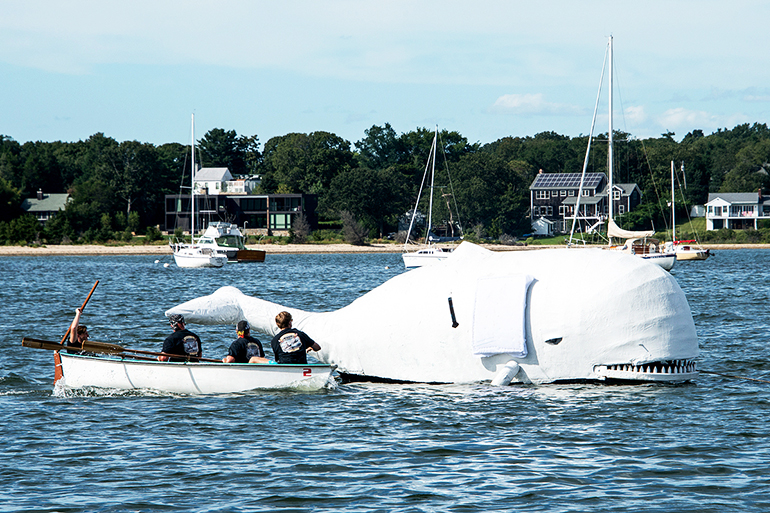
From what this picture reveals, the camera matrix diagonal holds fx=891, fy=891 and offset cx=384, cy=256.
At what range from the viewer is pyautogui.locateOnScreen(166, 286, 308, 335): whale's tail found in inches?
701

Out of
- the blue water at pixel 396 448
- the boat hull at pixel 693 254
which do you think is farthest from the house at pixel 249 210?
the blue water at pixel 396 448

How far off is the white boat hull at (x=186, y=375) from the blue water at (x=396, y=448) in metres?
0.26

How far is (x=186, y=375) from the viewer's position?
1602 cm

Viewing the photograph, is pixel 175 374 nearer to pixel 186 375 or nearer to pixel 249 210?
pixel 186 375

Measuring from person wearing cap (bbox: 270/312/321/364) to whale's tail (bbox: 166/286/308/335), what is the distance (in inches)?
93.7

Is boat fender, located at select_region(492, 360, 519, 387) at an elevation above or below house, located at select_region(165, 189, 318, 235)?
below

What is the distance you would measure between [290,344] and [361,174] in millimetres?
104713

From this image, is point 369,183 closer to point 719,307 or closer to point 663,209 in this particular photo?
point 663,209

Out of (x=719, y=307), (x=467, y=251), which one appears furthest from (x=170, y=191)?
(x=467, y=251)

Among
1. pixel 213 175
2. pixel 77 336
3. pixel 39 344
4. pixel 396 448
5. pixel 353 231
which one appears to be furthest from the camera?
pixel 213 175

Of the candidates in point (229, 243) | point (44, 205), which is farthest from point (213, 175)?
point (229, 243)

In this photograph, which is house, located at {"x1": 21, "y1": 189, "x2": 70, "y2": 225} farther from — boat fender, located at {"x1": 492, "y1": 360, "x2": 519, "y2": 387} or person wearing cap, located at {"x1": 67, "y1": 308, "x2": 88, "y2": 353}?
boat fender, located at {"x1": 492, "y1": 360, "x2": 519, "y2": 387}

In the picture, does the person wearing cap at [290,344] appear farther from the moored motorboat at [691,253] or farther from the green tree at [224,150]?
the green tree at [224,150]

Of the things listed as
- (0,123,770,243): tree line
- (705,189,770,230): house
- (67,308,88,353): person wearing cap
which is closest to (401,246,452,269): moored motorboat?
(0,123,770,243): tree line
